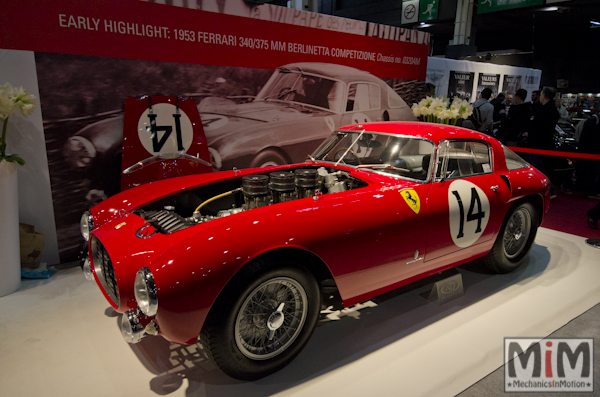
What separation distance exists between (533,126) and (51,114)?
6350 millimetres

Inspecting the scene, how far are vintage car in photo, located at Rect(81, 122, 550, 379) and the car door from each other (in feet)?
0.04

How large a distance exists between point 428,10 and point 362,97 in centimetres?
747

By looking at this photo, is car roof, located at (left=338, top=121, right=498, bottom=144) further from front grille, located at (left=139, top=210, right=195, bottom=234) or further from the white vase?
the white vase

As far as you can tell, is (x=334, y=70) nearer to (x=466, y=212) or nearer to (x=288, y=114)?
(x=288, y=114)

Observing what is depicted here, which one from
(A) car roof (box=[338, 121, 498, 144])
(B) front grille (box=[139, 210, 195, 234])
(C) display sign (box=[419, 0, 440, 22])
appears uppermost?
(C) display sign (box=[419, 0, 440, 22])

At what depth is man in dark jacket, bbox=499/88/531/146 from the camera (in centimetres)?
616

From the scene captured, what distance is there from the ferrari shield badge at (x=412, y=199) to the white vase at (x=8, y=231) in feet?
9.33

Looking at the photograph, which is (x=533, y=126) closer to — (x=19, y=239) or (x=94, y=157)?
(x=94, y=157)

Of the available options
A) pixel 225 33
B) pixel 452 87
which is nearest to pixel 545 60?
pixel 452 87

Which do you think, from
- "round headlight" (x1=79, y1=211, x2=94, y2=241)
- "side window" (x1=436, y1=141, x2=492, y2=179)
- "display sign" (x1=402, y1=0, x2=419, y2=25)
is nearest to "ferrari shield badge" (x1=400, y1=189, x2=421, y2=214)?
"side window" (x1=436, y1=141, x2=492, y2=179)

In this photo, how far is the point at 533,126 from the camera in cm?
587

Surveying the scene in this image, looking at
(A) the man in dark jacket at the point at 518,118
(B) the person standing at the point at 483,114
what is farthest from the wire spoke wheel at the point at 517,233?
(B) the person standing at the point at 483,114

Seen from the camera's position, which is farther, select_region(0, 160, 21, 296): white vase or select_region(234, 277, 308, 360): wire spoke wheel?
select_region(0, 160, 21, 296): white vase

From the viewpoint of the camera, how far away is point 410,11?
11656mm
